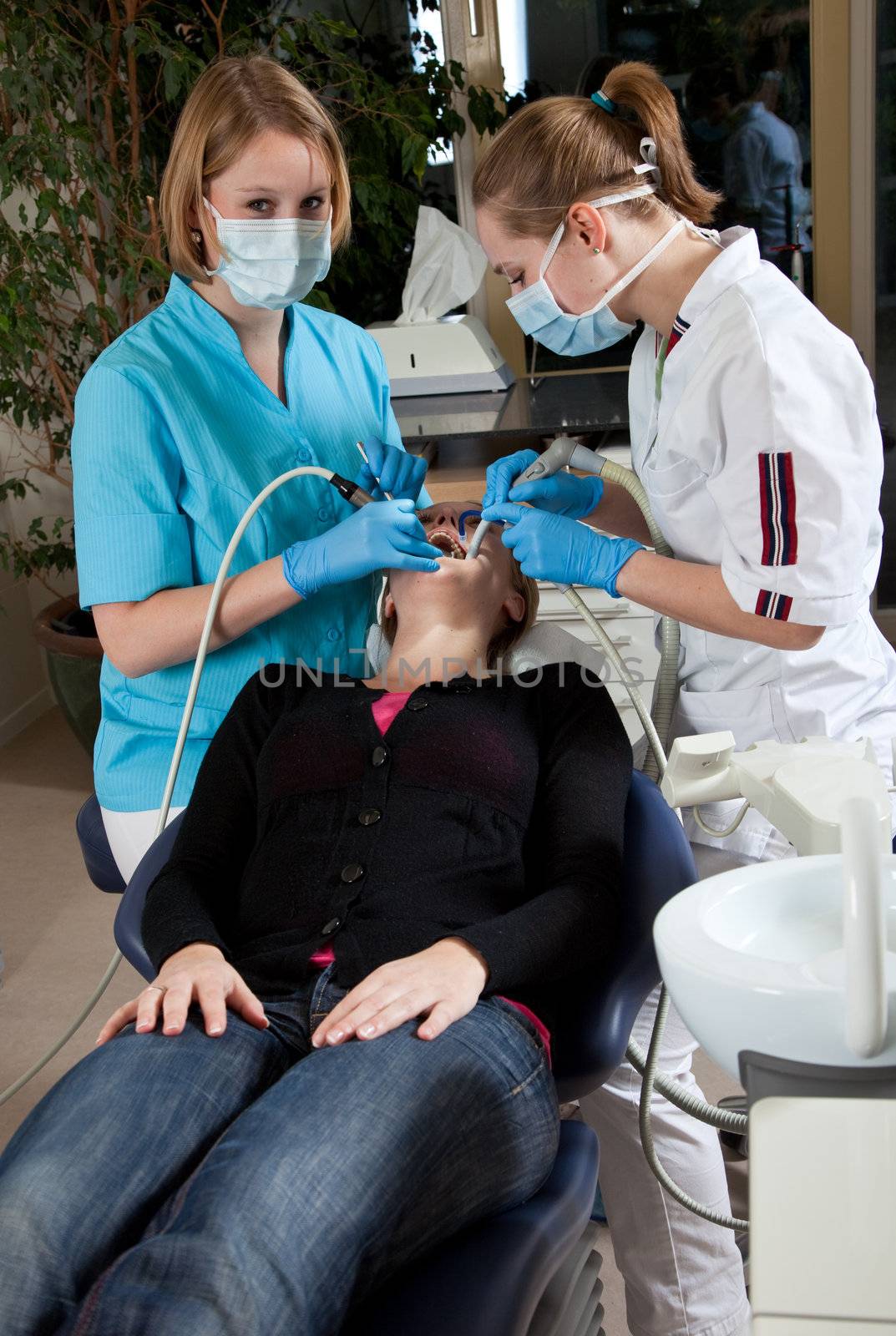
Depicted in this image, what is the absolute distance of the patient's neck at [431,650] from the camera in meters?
1.64

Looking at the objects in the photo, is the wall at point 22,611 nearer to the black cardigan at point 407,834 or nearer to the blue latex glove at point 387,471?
the blue latex glove at point 387,471

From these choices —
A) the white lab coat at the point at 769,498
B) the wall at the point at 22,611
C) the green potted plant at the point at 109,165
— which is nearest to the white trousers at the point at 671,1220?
the white lab coat at the point at 769,498

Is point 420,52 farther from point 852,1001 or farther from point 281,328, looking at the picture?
point 852,1001

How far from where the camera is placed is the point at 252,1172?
0.98 meters

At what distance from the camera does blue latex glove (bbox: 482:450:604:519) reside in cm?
168

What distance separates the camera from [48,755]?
3.59 metres

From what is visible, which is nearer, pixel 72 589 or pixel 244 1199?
pixel 244 1199

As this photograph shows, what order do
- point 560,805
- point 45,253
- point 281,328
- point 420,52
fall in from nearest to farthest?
point 560,805 → point 281,328 → point 45,253 → point 420,52

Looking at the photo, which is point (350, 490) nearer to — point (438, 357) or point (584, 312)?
point (584, 312)

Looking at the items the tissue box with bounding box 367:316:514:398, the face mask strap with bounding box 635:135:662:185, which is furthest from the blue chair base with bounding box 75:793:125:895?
the tissue box with bounding box 367:316:514:398

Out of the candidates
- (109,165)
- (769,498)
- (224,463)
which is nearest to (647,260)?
(769,498)

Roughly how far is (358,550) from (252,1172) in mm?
770

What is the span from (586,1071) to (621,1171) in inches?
14.0

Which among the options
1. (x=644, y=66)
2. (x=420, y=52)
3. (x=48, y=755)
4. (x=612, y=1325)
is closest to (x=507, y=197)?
(x=644, y=66)
